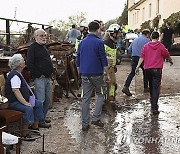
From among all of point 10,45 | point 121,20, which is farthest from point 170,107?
point 121,20

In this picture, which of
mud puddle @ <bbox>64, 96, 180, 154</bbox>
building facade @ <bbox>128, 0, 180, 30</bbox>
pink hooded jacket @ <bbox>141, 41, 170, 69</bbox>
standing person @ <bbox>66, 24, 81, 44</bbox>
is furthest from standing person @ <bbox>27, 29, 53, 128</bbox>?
building facade @ <bbox>128, 0, 180, 30</bbox>

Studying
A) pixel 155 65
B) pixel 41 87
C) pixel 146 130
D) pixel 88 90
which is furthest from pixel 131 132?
pixel 155 65

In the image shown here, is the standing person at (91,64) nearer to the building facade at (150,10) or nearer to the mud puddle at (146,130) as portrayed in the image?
the mud puddle at (146,130)

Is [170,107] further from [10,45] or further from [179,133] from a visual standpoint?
[10,45]

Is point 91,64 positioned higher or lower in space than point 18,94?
higher

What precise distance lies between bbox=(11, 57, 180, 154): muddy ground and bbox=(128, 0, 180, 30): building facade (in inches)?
946

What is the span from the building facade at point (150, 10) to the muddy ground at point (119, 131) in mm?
24021

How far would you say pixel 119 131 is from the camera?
739 cm

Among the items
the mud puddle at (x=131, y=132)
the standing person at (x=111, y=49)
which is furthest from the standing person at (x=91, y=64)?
the standing person at (x=111, y=49)

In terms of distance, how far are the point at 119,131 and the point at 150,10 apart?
1462 inches

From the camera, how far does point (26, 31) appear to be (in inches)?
460

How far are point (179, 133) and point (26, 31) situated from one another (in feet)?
18.9

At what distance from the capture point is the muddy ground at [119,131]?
6.35m

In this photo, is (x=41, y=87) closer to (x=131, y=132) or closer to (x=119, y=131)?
(x=119, y=131)
